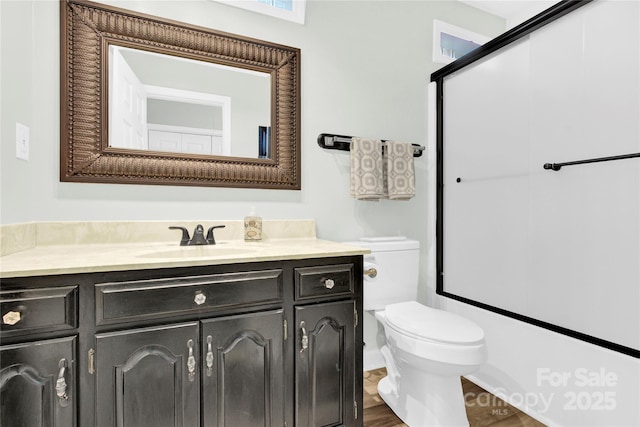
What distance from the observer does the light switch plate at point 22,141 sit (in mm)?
1167

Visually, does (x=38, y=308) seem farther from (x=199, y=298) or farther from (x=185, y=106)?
(x=185, y=106)

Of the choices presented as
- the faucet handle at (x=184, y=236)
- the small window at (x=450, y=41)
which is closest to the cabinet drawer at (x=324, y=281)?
the faucet handle at (x=184, y=236)

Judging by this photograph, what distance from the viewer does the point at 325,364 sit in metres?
1.23

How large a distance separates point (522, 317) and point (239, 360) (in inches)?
57.4

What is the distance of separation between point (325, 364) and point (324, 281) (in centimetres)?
32

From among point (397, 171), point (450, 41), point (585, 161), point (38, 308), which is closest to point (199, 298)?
point (38, 308)

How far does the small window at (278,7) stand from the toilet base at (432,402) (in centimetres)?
191

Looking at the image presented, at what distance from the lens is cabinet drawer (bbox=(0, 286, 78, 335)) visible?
82 centimetres

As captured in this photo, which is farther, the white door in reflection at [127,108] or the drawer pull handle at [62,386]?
the white door in reflection at [127,108]

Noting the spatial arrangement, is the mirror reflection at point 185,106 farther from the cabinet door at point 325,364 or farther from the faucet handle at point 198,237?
the cabinet door at point 325,364

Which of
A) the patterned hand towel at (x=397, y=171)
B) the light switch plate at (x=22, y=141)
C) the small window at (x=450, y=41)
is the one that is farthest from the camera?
the small window at (x=450, y=41)

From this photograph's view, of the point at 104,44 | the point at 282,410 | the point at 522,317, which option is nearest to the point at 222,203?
the point at 104,44

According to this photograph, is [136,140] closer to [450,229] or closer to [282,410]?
[282,410]

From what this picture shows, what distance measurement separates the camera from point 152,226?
145 cm
